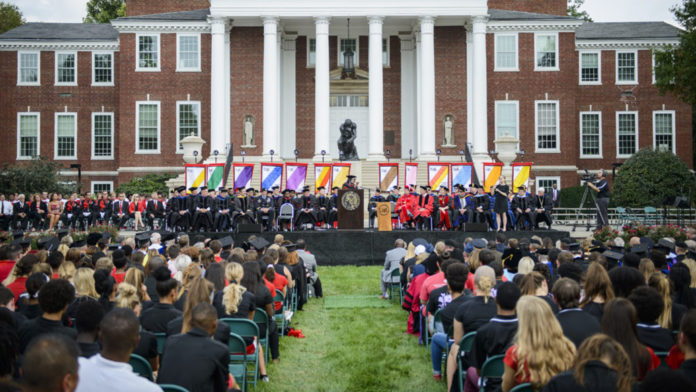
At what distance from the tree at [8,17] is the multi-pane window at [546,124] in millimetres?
40511

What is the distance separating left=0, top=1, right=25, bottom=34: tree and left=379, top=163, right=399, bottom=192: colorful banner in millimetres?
37904

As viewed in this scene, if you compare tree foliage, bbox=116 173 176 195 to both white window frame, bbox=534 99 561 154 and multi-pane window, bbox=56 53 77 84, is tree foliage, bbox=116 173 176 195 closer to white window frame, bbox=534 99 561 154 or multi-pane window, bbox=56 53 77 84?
multi-pane window, bbox=56 53 77 84

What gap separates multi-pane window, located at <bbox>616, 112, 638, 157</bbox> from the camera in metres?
39.0

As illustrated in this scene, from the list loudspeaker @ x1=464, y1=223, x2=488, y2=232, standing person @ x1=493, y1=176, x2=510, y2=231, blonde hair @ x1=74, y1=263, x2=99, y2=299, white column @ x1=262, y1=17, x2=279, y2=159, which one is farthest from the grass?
white column @ x1=262, y1=17, x2=279, y2=159

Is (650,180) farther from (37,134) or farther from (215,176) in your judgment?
(37,134)

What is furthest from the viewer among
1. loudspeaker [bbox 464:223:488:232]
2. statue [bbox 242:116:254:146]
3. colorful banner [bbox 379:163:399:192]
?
statue [bbox 242:116:254:146]

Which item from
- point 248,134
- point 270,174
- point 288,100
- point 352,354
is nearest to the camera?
point 352,354

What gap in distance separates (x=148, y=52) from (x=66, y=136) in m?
7.79

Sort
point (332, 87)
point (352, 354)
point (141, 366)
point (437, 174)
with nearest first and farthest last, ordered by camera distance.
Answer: point (141, 366) → point (352, 354) → point (437, 174) → point (332, 87)

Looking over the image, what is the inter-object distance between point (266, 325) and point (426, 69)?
1080 inches

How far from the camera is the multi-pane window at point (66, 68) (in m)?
38.9

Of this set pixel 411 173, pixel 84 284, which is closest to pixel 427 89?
pixel 411 173

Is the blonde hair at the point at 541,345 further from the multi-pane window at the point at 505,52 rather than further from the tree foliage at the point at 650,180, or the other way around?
A: the multi-pane window at the point at 505,52

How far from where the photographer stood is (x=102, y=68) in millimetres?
39156
